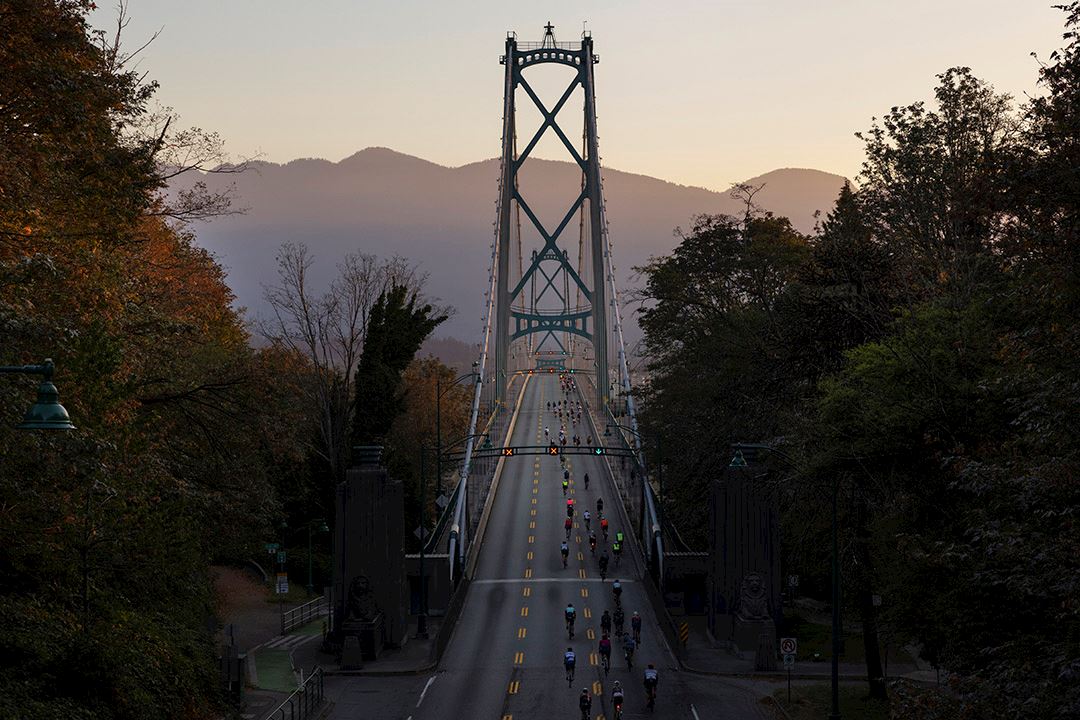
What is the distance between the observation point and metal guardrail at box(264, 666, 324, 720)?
29.9 meters

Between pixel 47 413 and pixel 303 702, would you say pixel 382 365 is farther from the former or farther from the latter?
pixel 47 413

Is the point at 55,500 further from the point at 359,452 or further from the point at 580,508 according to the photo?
the point at 580,508

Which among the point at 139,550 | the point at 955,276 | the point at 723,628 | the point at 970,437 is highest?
the point at 955,276

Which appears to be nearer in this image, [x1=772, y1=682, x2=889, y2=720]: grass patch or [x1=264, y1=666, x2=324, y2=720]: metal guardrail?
[x1=264, y1=666, x2=324, y2=720]: metal guardrail

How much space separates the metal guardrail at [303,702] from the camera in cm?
2994

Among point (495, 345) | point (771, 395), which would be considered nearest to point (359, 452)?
point (771, 395)

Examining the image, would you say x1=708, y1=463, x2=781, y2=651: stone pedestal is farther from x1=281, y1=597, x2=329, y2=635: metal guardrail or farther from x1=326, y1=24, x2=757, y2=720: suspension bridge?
x1=281, y1=597, x2=329, y2=635: metal guardrail

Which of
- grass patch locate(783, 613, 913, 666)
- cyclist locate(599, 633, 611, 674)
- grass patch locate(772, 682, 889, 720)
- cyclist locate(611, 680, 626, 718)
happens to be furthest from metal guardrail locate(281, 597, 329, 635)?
grass patch locate(772, 682, 889, 720)

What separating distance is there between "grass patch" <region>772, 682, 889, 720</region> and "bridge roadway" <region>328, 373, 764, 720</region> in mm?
1195

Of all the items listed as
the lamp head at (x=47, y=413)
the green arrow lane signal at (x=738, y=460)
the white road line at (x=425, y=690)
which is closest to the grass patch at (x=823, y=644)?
the green arrow lane signal at (x=738, y=460)

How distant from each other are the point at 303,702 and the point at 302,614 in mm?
18480

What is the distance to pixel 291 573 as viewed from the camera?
5916 cm

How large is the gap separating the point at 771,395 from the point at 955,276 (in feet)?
44.9

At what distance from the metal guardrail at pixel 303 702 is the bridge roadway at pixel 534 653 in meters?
0.87
